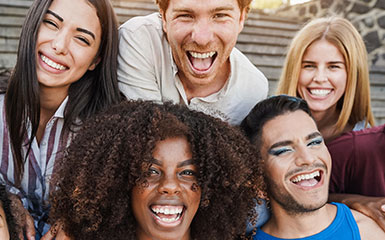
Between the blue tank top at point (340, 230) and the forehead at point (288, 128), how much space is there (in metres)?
0.57

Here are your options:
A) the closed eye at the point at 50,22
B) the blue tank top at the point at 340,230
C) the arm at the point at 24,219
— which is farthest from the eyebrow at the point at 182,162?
the closed eye at the point at 50,22

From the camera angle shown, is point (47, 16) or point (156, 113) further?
point (47, 16)

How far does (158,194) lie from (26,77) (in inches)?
48.4

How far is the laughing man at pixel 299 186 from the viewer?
2.91 m

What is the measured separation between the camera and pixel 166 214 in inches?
100.0

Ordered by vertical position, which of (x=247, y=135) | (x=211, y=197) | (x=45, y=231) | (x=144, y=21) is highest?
(x=144, y=21)

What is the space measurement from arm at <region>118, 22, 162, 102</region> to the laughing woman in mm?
70

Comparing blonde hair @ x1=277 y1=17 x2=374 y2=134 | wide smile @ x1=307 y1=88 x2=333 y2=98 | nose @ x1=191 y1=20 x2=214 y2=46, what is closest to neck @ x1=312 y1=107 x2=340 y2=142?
blonde hair @ x1=277 y1=17 x2=374 y2=134

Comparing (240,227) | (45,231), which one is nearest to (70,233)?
(45,231)

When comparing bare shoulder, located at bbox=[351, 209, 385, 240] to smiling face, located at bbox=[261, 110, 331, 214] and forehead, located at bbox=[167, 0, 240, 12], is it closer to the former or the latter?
smiling face, located at bbox=[261, 110, 331, 214]

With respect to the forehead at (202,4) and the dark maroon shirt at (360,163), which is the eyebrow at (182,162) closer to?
the forehead at (202,4)

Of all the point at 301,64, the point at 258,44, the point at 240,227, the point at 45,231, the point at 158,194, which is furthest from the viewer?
the point at 258,44

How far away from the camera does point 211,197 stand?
9.22 feet

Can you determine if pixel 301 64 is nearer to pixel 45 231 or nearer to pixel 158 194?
pixel 158 194
